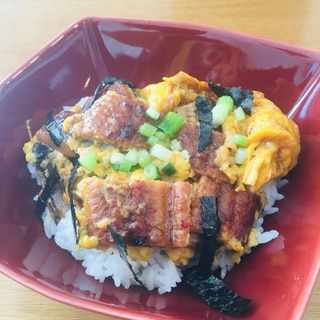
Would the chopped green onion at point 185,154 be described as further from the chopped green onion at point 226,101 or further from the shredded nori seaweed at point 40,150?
the shredded nori seaweed at point 40,150

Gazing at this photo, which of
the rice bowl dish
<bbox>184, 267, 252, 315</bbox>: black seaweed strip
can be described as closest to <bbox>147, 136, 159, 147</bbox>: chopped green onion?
the rice bowl dish

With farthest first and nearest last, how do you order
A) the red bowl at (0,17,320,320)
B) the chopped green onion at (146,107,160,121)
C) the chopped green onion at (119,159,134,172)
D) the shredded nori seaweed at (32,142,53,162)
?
the shredded nori seaweed at (32,142,53,162), the chopped green onion at (146,107,160,121), the chopped green onion at (119,159,134,172), the red bowl at (0,17,320,320)

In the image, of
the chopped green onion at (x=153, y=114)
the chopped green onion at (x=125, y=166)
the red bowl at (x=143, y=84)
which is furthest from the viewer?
the chopped green onion at (x=153, y=114)

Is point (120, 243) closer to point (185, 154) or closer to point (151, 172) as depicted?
point (151, 172)

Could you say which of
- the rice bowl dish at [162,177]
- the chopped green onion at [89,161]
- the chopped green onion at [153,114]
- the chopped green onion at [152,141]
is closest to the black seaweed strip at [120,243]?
the rice bowl dish at [162,177]

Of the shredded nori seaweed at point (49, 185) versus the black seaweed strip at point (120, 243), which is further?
the shredded nori seaweed at point (49, 185)

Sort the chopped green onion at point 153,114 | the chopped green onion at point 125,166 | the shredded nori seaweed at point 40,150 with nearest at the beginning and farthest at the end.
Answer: the chopped green onion at point 125,166
the chopped green onion at point 153,114
the shredded nori seaweed at point 40,150

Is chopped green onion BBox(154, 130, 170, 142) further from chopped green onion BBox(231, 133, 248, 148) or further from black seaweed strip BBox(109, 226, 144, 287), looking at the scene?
black seaweed strip BBox(109, 226, 144, 287)
